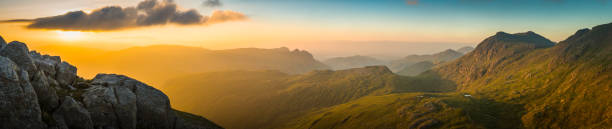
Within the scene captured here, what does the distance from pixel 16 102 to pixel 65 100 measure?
6.32 m

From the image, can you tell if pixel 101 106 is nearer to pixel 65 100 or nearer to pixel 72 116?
pixel 65 100

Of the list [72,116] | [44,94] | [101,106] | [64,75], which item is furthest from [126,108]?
[64,75]

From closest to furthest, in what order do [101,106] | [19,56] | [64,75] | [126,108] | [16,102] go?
[16,102] → [19,56] → [101,106] → [126,108] → [64,75]

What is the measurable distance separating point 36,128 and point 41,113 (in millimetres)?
3208

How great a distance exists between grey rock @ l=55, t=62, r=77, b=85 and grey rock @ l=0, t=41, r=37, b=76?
301 inches

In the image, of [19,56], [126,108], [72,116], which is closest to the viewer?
[72,116]

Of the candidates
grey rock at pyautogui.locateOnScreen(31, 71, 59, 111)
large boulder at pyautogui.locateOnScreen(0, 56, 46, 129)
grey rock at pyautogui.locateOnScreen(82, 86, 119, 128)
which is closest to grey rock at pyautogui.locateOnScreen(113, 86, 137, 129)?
grey rock at pyautogui.locateOnScreen(82, 86, 119, 128)

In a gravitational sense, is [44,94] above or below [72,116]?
above

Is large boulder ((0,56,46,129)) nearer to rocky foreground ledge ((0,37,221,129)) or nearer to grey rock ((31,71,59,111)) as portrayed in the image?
rocky foreground ledge ((0,37,221,129))

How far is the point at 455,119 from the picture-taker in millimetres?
171125

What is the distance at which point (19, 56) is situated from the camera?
39.4 m

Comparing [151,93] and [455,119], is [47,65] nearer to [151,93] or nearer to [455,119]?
[151,93]

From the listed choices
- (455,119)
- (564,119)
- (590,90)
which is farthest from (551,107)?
(455,119)

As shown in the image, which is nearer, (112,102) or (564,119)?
(112,102)
